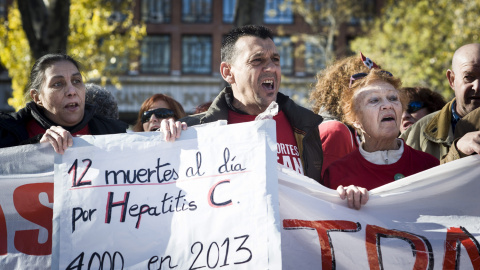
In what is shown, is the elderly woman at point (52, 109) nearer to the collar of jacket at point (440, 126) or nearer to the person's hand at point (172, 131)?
the person's hand at point (172, 131)

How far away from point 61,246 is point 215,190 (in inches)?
29.6

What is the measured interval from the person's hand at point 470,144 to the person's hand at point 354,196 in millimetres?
560

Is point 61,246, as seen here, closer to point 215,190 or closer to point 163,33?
point 215,190

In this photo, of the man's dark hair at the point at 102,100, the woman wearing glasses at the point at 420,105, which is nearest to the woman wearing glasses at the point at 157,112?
the man's dark hair at the point at 102,100

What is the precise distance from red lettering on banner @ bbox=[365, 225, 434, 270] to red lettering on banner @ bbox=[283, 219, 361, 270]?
8 cm

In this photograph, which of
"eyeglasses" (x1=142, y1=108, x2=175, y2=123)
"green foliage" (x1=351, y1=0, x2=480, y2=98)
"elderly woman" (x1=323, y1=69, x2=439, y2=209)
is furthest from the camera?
"green foliage" (x1=351, y1=0, x2=480, y2=98)

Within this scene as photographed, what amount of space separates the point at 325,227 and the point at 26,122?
1.82m

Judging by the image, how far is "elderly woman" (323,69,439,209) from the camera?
3.13m

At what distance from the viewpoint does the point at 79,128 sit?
11.1 feet

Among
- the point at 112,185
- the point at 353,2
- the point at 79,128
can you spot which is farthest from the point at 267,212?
the point at 353,2

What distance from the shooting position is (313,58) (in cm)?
2473

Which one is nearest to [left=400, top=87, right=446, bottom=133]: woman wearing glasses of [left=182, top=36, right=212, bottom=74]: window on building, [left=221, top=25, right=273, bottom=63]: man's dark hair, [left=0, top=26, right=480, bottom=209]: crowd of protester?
[left=0, top=26, right=480, bottom=209]: crowd of protester

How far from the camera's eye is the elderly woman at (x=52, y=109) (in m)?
3.29

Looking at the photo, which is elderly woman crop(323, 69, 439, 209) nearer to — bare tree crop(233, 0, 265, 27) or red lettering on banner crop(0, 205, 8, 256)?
red lettering on banner crop(0, 205, 8, 256)
